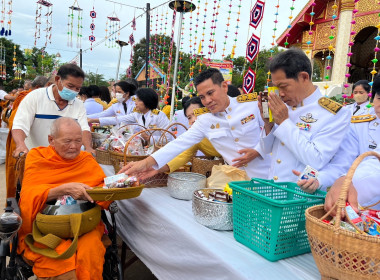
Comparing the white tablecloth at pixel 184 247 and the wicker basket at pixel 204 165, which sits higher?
the wicker basket at pixel 204 165

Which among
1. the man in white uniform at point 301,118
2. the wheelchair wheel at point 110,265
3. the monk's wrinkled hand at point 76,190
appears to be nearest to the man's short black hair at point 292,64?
the man in white uniform at point 301,118

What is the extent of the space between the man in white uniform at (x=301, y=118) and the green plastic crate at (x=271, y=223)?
9.8 inches

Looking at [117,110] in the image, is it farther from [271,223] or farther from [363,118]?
[271,223]

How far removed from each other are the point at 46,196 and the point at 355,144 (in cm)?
203

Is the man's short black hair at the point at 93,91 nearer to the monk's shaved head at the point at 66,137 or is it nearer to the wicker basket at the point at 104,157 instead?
the wicker basket at the point at 104,157

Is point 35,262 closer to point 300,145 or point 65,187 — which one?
point 65,187

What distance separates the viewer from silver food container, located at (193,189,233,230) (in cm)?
153

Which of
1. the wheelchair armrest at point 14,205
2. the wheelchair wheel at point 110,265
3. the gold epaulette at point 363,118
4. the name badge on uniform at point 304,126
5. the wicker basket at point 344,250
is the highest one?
the gold epaulette at point 363,118

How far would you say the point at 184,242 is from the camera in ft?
5.24

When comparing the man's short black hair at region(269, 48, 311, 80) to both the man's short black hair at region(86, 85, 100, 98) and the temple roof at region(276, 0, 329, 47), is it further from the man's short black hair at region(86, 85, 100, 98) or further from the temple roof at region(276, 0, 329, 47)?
the temple roof at region(276, 0, 329, 47)

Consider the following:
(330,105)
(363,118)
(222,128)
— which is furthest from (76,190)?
(363,118)

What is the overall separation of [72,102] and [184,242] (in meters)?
2.29

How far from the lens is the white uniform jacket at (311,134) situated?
1541 millimetres

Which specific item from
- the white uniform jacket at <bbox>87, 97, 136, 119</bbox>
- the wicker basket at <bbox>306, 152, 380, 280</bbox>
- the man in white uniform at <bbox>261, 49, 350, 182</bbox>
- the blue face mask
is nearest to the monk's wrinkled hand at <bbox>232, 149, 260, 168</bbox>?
the man in white uniform at <bbox>261, 49, 350, 182</bbox>
